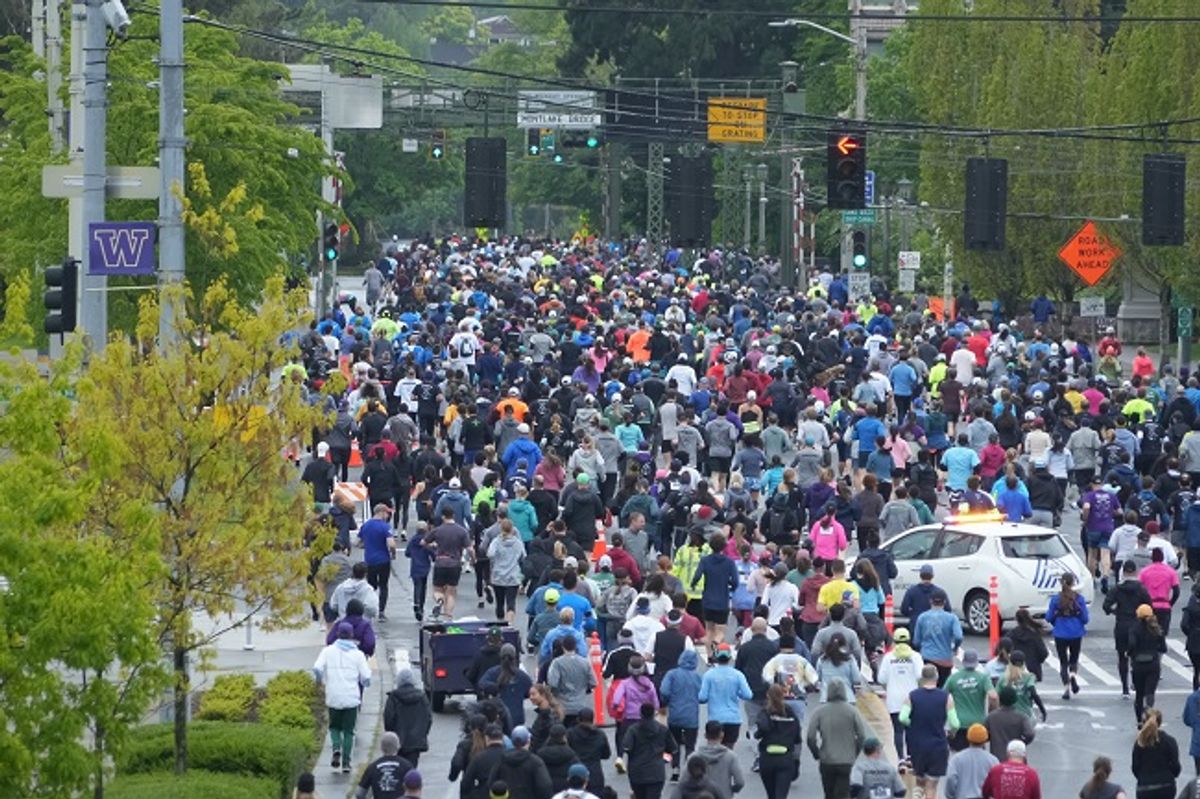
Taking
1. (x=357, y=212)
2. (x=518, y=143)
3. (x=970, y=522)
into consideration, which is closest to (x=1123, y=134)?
(x=970, y=522)

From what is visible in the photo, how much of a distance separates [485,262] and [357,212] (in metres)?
25.0

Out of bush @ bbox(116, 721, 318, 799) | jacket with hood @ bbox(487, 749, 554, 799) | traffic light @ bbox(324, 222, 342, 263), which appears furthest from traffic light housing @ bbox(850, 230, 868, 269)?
jacket with hood @ bbox(487, 749, 554, 799)

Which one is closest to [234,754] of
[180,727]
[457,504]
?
[180,727]

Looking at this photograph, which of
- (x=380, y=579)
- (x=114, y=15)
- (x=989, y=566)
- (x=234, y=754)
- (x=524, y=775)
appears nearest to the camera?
(x=524, y=775)

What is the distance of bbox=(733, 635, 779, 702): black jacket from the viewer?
24.4 meters

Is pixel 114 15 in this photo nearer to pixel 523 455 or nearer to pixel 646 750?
pixel 523 455

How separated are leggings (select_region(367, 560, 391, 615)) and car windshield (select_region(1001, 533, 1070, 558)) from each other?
6348mm

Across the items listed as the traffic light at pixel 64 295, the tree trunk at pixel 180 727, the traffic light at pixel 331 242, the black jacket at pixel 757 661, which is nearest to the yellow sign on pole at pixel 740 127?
the traffic light at pixel 331 242

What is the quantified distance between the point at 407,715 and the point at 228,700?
10.4 ft

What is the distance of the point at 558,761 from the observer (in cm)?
2023

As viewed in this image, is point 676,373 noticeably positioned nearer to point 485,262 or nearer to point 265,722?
point 265,722

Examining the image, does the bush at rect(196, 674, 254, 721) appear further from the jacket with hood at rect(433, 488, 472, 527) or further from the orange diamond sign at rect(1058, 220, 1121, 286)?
the orange diamond sign at rect(1058, 220, 1121, 286)

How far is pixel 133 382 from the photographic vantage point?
2162 centimetres

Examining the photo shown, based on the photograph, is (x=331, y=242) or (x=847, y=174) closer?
(x=847, y=174)
